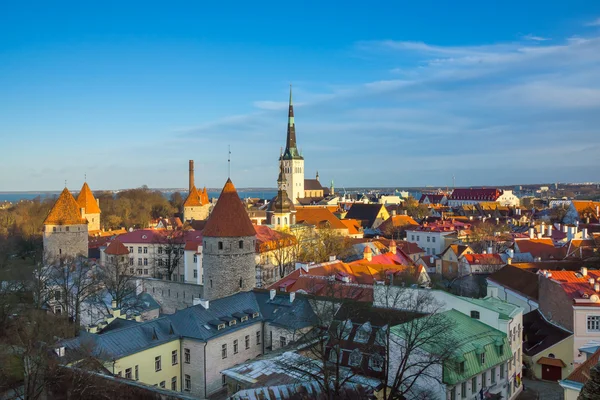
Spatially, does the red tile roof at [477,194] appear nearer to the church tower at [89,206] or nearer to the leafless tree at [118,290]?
the church tower at [89,206]

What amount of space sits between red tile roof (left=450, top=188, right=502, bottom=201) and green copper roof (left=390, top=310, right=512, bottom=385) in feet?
386

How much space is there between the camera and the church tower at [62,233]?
43.8 meters

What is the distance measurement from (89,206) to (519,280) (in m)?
48.4

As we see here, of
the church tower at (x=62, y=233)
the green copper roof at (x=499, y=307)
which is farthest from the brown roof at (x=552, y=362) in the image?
the church tower at (x=62, y=233)

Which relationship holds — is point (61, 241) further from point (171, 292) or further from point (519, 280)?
point (519, 280)

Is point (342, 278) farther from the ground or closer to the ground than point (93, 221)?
closer to the ground

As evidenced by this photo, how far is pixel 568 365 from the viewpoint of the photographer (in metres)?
23.8

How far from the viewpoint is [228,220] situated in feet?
93.7

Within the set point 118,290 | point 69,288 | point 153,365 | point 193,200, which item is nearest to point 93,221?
point 193,200

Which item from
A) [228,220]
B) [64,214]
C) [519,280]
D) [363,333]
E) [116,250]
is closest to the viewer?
[363,333]

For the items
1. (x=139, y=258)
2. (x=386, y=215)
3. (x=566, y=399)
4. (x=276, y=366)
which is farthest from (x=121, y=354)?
(x=386, y=215)

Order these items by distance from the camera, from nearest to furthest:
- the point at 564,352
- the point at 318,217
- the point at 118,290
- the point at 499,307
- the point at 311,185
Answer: the point at 499,307
the point at 564,352
the point at 118,290
the point at 318,217
the point at 311,185

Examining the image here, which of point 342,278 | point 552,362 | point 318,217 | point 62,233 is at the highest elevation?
point 62,233

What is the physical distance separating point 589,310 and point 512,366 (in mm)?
4954
